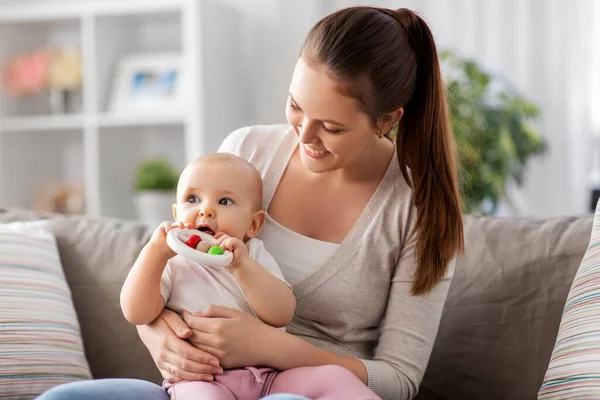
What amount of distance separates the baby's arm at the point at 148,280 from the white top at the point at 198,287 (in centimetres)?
4

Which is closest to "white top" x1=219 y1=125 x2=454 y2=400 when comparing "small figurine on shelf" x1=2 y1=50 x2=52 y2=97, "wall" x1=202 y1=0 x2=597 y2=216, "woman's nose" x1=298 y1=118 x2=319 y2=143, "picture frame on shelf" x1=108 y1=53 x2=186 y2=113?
"woman's nose" x1=298 y1=118 x2=319 y2=143

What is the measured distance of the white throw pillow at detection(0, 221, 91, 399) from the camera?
65.3 inches

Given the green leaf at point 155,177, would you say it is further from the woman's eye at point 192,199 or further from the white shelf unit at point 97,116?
the woman's eye at point 192,199

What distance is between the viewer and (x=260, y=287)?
4.66 feet

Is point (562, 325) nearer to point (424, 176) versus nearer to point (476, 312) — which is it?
point (476, 312)

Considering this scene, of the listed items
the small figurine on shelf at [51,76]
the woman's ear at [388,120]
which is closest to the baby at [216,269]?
the woman's ear at [388,120]

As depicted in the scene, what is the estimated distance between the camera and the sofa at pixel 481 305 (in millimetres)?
1758

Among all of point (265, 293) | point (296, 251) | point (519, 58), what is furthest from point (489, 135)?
point (265, 293)

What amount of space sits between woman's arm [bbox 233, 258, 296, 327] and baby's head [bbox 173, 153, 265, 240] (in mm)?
104

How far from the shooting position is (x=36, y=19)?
12.7 ft

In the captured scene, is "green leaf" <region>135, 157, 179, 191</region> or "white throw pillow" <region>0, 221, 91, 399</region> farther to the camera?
"green leaf" <region>135, 157, 179, 191</region>

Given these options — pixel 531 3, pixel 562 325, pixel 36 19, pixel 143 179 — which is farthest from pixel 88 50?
pixel 562 325

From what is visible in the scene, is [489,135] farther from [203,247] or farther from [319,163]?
[203,247]

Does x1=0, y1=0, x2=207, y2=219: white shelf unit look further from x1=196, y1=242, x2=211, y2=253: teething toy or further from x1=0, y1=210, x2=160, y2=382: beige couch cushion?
x1=196, y1=242, x2=211, y2=253: teething toy
